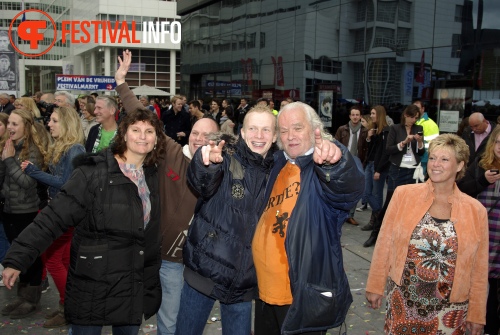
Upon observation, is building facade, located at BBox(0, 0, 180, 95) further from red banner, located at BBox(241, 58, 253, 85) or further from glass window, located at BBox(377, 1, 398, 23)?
glass window, located at BBox(377, 1, 398, 23)

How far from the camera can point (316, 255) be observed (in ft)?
8.68

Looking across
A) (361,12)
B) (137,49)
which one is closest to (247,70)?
(361,12)

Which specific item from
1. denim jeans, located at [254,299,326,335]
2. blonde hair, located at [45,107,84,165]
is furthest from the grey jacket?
denim jeans, located at [254,299,326,335]

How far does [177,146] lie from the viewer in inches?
145

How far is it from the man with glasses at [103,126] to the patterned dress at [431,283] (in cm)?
382

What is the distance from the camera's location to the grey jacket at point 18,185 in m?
4.84

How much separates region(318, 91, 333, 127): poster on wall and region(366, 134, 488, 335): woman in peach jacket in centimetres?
1381

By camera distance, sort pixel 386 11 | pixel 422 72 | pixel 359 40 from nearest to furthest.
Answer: pixel 422 72 < pixel 386 11 < pixel 359 40

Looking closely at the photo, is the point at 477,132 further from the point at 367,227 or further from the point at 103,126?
the point at 103,126

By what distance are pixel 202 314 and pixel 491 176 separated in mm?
2466

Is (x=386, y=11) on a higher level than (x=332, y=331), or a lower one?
higher

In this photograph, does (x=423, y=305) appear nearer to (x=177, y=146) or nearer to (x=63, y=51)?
(x=177, y=146)

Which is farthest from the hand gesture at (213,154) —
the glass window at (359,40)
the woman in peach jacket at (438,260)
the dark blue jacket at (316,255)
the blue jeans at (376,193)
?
the glass window at (359,40)

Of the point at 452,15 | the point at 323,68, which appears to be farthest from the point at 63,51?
the point at 452,15
